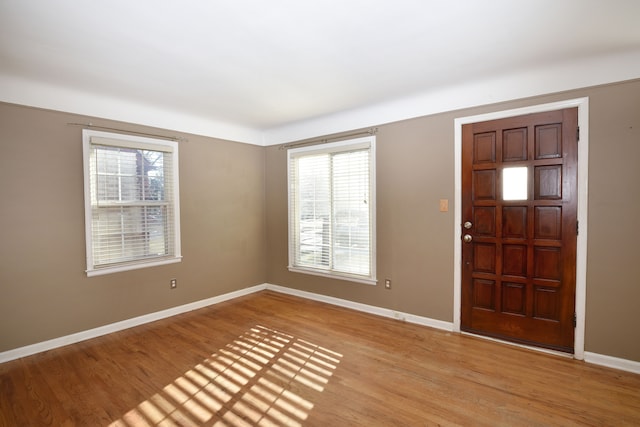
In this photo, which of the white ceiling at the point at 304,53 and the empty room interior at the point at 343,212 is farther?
the empty room interior at the point at 343,212

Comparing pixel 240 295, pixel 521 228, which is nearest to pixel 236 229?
pixel 240 295

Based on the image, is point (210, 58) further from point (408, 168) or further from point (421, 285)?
point (421, 285)

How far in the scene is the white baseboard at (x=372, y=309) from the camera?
3389 mm

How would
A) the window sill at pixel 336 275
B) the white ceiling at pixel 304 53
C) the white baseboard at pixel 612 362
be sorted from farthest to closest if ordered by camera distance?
the window sill at pixel 336 275 < the white baseboard at pixel 612 362 < the white ceiling at pixel 304 53

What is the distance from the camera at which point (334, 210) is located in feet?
13.9

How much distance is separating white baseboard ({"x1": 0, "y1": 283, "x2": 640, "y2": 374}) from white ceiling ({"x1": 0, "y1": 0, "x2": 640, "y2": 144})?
2.29 meters

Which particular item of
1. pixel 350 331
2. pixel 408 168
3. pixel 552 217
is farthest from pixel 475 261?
pixel 350 331

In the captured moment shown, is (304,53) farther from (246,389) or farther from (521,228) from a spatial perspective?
(246,389)

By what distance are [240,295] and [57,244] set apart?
2346 mm

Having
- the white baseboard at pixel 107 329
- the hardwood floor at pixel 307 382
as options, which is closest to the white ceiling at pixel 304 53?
the white baseboard at pixel 107 329

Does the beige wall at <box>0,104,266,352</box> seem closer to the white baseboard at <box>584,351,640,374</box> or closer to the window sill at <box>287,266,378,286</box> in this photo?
the window sill at <box>287,266,378,286</box>

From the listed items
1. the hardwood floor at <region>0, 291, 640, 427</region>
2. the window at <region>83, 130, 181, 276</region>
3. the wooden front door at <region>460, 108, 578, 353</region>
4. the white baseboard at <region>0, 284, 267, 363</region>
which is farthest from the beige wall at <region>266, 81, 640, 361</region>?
the window at <region>83, 130, 181, 276</region>

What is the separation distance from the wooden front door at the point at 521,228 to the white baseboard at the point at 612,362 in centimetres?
13

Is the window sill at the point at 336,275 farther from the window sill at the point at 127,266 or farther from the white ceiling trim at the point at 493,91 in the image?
the white ceiling trim at the point at 493,91
